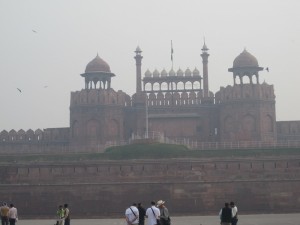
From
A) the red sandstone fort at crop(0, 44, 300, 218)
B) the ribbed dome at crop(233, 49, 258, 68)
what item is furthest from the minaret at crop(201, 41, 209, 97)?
the ribbed dome at crop(233, 49, 258, 68)

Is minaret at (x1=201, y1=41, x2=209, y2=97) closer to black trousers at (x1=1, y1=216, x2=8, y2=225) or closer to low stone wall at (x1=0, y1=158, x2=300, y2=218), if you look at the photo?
low stone wall at (x1=0, y1=158, x2=300, y2=218)

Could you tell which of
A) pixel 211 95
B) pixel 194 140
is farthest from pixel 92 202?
pixel 211 95

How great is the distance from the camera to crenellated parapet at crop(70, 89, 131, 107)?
34500 mm

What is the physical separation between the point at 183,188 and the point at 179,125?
31.8 feet

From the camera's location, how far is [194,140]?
34.2 m

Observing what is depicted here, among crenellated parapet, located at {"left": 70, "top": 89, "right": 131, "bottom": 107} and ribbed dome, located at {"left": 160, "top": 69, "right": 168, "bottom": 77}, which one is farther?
ribbed dome, located at {"left": 160, "top": 69, "right": 168, "bottom": 77}

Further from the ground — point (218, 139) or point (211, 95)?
point (211, 95)

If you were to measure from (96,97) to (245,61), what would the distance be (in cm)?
971

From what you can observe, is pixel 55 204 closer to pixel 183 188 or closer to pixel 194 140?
pixel 183 188

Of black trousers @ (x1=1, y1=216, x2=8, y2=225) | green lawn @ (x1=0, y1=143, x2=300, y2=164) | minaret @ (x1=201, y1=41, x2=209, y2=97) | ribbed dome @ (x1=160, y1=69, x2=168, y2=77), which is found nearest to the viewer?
black trousers @ (x1=1, y1=216, x2=8, y2=225)

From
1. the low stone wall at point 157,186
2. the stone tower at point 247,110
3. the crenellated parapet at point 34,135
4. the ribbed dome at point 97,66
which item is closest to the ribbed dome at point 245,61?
the stone tower at point 247,110

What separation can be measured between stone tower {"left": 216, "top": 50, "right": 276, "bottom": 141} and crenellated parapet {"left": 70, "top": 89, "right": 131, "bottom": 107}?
654cm

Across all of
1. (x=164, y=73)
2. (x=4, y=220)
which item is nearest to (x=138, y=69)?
(x=164, y=73)

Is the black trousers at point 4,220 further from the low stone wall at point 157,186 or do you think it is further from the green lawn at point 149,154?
the green lawn at point 149,154
